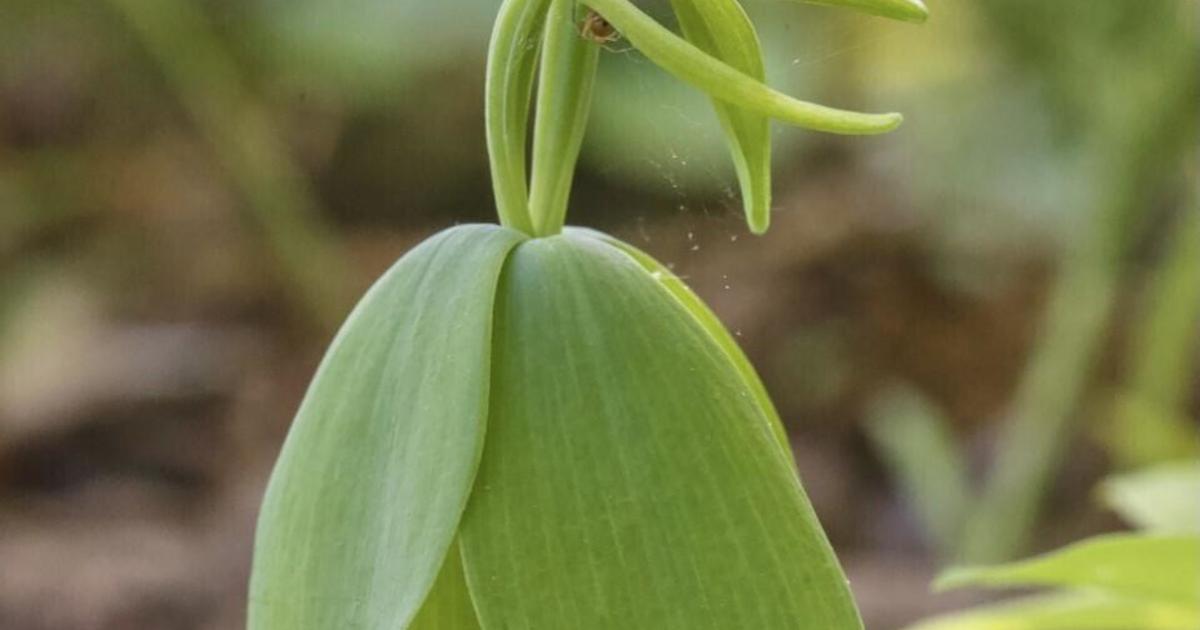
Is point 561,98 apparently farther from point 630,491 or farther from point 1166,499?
point 1166,499

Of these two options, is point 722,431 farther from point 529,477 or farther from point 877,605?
point 877,605

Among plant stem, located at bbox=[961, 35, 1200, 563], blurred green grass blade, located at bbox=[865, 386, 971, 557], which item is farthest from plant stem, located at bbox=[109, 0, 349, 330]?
plant stem, located at bbox=[961, 35, 1200, 563]

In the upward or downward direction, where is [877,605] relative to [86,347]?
downward

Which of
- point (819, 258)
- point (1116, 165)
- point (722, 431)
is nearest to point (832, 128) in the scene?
point (722, 431)

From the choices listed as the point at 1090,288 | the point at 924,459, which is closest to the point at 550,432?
the point at 1090,288

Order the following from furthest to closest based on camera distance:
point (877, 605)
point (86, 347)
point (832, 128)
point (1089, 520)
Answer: point (86, 347) → point (1089, 520) → point (877, 605) → point (832, 128)

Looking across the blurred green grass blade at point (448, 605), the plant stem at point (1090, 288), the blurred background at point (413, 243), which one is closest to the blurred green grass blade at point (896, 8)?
the blurred green grass blade at point (448, 605)

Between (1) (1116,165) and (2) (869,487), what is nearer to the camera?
(1) (1116,165)
